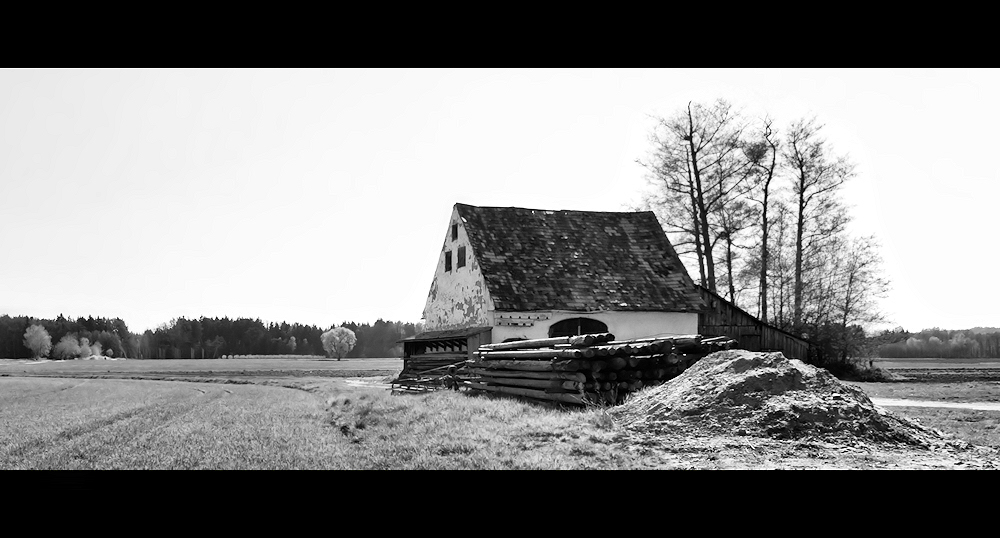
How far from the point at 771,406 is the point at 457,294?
17.7 m

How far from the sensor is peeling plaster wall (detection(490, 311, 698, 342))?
24.7 meters

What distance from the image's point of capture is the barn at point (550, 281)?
986 inches

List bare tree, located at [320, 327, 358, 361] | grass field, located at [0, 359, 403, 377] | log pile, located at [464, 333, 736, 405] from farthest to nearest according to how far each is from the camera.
A: bare tree, located at [320, 327, 358, 361] → grass field, located at [0, 359, 403, 377] → log pile, located at [464, 333, 736, 405]

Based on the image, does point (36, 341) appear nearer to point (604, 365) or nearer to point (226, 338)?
point (226, 338)

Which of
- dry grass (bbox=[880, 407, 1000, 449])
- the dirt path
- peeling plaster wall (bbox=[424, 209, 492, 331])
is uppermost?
peeling plaster wall (bbox=[424, 209, 492, 331])

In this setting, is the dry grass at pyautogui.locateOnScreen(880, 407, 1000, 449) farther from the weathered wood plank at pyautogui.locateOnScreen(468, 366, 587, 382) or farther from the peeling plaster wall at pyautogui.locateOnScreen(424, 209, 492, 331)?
the peeling plaster wall at pyautogui.locateOnScreen(424, 209, 492, 331)

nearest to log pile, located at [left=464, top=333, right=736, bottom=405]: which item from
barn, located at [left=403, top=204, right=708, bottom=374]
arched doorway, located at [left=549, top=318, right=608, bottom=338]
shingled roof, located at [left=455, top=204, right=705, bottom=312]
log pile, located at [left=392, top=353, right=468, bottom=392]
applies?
arched doorway, located at [left=549, top=318, right=608, bottom=338]

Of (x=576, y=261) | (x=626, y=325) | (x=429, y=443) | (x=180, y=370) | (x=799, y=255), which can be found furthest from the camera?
(x=180, y=370)

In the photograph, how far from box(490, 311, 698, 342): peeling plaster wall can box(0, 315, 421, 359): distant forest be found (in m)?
92.4

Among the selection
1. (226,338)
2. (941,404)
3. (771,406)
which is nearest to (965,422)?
(941,404)

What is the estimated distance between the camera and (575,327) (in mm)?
25406

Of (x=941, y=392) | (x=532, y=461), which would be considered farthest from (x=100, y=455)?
(x=941, y=392)

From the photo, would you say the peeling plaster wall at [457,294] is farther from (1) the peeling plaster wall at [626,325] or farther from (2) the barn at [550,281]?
(1) the peeling plaster wall at [626,325]
